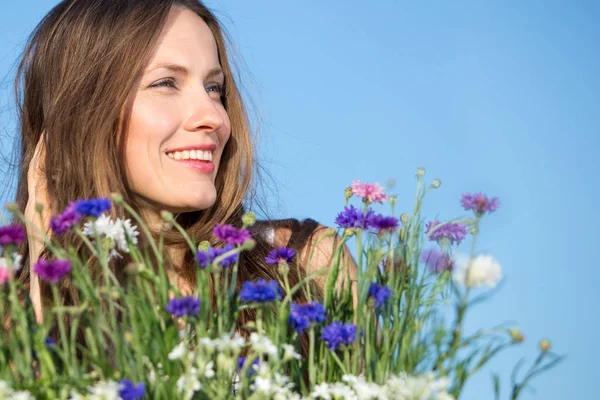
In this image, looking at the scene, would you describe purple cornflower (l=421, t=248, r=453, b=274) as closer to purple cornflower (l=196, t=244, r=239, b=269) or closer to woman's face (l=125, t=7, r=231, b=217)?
purple cornflower (l=196, t=244, r=239, b=269)

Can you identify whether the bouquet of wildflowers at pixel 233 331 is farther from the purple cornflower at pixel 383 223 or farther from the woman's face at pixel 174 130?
the woman's face at pixel 174 130

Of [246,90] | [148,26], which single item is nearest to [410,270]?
[148,26]

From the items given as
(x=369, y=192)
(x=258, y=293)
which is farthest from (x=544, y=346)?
(x=369, y=192)

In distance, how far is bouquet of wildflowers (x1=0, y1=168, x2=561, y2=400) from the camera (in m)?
0.75

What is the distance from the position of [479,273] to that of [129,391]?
360mm

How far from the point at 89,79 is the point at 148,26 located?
8.2 inches

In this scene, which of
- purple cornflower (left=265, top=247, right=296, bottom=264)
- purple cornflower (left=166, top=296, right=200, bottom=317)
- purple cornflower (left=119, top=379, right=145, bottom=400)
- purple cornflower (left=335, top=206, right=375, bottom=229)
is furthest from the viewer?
purple cornflower (left=265, top=247, right=296, bottom=264)

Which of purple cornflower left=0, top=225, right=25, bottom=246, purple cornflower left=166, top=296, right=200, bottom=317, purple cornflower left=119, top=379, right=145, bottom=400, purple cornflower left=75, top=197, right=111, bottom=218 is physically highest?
purple cornflower left=75, top=197, right=111, bottom=218

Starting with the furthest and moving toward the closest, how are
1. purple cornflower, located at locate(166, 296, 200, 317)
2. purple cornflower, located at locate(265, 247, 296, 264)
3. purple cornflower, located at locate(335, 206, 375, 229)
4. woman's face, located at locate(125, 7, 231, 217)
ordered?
woman's face, located at locate(125, 7, 231, 217) < purple cornflower, located at locate(265, 247, 296, 264) < purple cornflower, located at locate(335, 206, 375, 229) < purple cornflower, located at locate(166, 296, 200, 317)

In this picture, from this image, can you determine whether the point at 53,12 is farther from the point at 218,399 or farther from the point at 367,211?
the point at 218,399

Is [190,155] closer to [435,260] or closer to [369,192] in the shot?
[369,192]

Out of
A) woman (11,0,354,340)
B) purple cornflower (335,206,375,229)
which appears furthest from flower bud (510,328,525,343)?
woman (11,0,354,340)

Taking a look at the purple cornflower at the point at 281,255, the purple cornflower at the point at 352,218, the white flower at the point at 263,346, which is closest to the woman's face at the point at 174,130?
the purple cornflower at the point at 281,255

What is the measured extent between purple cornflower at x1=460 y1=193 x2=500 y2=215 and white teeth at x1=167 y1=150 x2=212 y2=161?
1.14 meters
